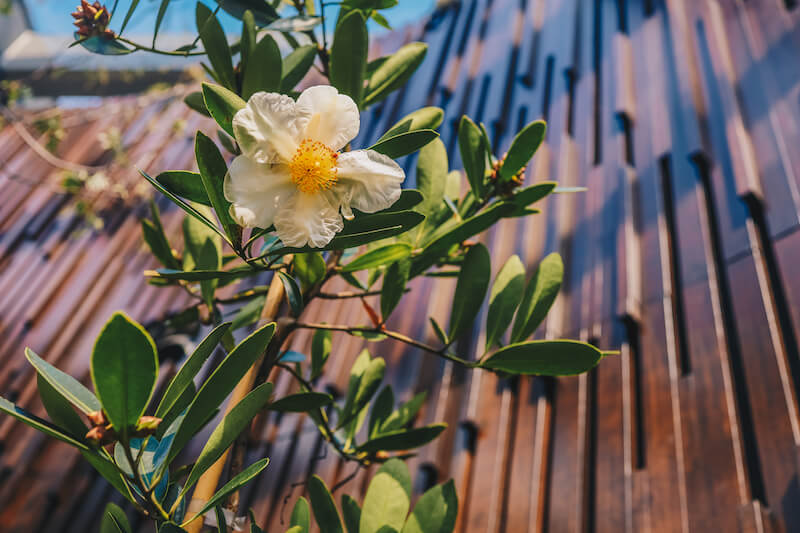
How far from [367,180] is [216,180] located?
12cm

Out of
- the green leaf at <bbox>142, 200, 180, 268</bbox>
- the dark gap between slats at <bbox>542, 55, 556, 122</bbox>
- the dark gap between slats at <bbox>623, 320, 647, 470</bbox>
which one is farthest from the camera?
the dark gap between slats at <bbox>542, 55, 556, 122</bbox>

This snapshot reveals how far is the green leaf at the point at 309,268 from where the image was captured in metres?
0.58

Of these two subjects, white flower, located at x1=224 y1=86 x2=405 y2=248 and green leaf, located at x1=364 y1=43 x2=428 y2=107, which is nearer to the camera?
white flower, located at x1=224 y1=86 x2=405 y2=248

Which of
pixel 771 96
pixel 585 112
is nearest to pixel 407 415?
pixel 771 96

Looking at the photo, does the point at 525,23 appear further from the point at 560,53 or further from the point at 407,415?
the point at 407,415

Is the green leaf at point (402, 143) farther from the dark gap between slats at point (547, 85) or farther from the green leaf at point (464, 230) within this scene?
the dark gap between slats at point (547, 85)

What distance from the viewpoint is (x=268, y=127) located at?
47 centimetres

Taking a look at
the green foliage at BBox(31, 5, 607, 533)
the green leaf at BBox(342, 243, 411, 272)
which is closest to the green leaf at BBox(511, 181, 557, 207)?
the green foliage at BBox(31, 5, 607, 533)

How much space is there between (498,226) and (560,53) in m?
1.11

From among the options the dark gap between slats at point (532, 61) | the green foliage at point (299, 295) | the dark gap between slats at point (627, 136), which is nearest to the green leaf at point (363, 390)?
the green foliage at point (299, 295)

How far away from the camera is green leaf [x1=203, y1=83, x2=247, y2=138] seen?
1.49 feet

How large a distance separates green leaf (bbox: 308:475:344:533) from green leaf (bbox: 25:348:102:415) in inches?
10.5

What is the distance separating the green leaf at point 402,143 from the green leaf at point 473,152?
181 mm

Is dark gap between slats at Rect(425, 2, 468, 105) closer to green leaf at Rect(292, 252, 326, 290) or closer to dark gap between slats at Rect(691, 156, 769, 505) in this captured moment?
dark gap between slats at Rect(691, 156, 769, 505)
